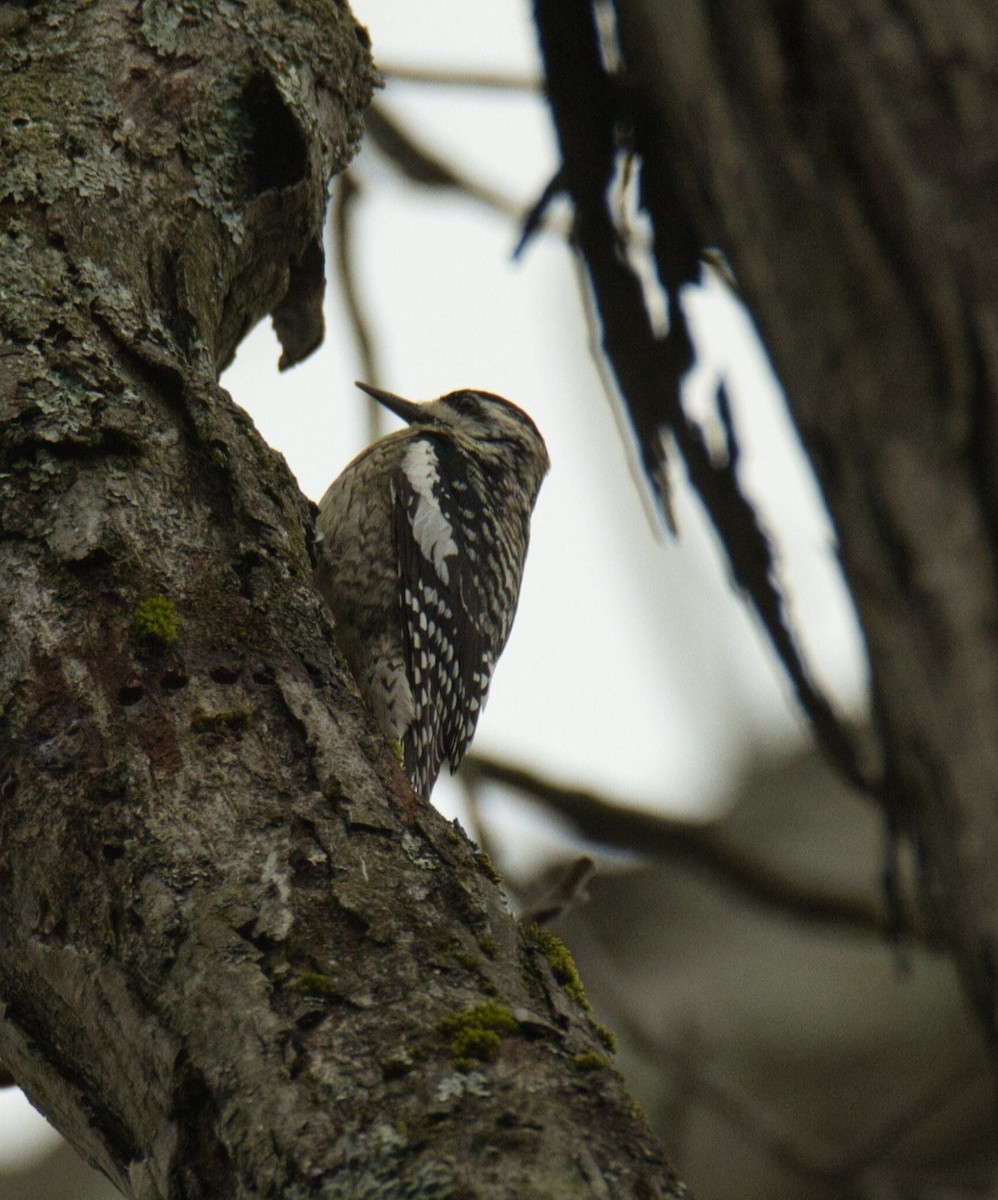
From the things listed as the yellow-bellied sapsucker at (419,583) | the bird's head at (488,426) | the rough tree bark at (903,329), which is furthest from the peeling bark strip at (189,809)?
the bird's head at (488,426)

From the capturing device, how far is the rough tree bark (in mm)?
2910

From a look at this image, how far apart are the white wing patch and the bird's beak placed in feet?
1.09

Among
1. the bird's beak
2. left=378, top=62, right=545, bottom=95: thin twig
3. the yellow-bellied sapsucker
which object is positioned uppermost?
left=378, top=62, right=545, bottom=95: thin twig

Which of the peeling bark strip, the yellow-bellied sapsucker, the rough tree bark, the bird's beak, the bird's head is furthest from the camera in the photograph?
the bird's head

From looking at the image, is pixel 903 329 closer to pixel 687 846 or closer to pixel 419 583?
pixel 419 583

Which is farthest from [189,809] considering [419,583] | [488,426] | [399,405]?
[488,426]

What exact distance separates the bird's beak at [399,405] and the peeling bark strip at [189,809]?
2.08m

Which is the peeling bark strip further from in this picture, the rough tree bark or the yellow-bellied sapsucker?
the yellow-bellied sapsucker

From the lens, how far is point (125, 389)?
223cm

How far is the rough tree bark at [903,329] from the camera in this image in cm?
291

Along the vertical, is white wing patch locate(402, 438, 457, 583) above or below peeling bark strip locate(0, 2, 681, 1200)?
above

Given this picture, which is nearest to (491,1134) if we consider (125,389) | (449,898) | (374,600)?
(449,898)

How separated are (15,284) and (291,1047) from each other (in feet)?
4.54

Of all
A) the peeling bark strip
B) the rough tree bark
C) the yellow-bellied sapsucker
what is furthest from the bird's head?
the peeling bark strip
